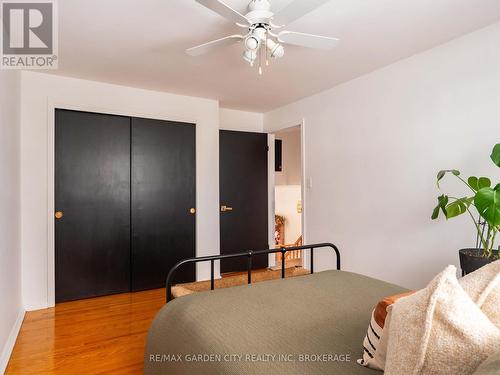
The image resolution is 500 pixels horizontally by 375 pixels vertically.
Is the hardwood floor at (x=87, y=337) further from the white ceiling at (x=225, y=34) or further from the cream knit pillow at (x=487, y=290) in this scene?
the white ceiling at (x=225, y=34)

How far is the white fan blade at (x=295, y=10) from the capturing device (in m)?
1.48

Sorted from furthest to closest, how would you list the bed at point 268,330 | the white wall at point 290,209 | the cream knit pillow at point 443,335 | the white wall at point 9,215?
the white wall at point 290,209
the white wall at point 9,215
the bed at point 268,330
the cream knit pillow at point 443,335

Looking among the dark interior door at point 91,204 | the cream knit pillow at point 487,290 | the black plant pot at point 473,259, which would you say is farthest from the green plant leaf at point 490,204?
the dark interior door at point 91,204

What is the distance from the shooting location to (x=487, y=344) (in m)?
0.64

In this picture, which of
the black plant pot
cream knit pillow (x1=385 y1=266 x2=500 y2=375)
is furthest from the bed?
the black plant pot

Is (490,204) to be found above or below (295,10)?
below

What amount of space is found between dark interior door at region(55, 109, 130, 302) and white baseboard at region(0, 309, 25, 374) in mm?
505

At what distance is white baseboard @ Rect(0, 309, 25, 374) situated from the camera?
194 centimetres

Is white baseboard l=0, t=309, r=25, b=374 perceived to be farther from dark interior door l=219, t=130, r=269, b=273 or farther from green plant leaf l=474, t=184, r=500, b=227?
green plant leaf l=474, t=184, r=500, b=227

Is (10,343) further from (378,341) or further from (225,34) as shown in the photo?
(225,34)

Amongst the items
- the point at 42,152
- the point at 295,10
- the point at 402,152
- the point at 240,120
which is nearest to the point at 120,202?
the point at 42,152

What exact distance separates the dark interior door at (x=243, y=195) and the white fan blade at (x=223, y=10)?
2529 millimetres

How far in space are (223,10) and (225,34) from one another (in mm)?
689

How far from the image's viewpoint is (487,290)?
2.51 feet
